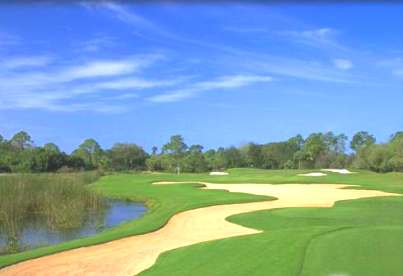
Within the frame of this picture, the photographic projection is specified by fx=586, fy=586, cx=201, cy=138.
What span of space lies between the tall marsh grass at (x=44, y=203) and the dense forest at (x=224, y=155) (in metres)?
53.7

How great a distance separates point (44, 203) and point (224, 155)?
278 ft

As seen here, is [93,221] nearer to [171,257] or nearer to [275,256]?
[171,257]

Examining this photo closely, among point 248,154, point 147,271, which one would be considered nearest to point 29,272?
point 147,271

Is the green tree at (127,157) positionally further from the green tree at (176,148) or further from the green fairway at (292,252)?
the green fairway at (292,252)

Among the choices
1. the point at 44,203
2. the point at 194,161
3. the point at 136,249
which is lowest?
the point at 136,249

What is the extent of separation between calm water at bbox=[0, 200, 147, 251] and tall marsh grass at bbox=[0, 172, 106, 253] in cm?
33

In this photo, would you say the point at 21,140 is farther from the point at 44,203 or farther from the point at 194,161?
the point at 44,203

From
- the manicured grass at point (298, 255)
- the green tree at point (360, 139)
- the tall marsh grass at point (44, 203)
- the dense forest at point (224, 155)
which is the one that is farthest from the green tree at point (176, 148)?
the manicured grass at point (298, 255)

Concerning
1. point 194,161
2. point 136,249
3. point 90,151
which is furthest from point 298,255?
point 90,151

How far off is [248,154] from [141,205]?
80218 millimetres

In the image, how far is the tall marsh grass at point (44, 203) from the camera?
24.0 m

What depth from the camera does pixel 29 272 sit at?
40.8 feet

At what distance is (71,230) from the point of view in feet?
74.3

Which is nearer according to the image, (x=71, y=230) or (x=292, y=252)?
(x=292, y=252)
